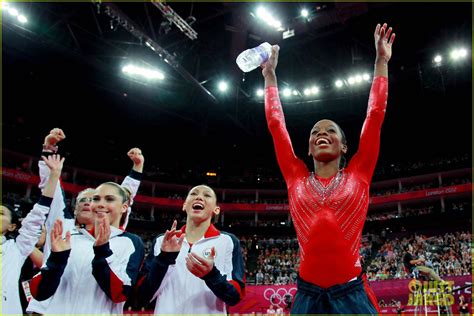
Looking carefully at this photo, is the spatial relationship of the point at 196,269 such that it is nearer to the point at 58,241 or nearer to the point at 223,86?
the point at 58,241

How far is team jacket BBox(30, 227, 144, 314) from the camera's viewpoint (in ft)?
8.72

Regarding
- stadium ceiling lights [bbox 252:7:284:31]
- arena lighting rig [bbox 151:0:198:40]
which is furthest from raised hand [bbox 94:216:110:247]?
stadium ceiling lights [bbox 252:7:284:31]

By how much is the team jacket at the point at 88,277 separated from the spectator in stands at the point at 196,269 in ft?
0.59

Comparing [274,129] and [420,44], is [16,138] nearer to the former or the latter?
[420,44]

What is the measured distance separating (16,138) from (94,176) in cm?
617

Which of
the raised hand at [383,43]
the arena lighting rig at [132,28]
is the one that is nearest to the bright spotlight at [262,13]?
the arena lighting rig at [132,28]

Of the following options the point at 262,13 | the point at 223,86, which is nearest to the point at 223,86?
the point at 223,86

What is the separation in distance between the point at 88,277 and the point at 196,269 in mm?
854

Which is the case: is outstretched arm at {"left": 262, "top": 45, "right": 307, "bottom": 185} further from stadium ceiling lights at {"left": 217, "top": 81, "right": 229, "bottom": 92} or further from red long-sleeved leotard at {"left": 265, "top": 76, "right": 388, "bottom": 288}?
stadium ceiling lights at {"left": 217, "top": 81, "right": 229, "bottom": 92}

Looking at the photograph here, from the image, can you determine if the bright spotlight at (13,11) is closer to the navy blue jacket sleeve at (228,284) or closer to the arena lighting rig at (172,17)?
the arena lighting rig at (172,17)

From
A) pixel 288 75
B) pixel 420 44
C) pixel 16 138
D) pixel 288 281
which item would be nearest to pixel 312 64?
pixel 288 75

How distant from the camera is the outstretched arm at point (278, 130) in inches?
111

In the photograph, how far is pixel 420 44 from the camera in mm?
17672

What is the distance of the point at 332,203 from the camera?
8.11 ft
